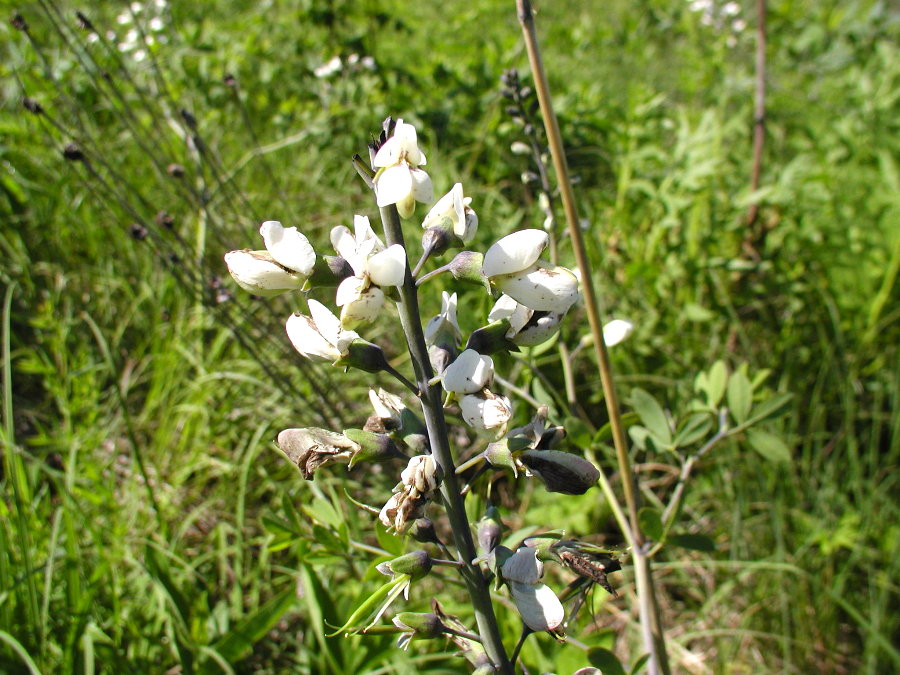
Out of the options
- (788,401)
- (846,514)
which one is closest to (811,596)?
(846,514)

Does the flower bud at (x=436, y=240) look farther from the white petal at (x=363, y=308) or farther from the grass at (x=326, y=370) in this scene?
the grass at (x=326, y=370)

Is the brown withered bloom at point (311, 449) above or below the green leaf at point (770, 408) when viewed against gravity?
above

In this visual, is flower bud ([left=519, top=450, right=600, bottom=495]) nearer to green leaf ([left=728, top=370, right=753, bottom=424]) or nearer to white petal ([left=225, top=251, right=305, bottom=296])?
white petal ([left=225, top=251, right=305, bottom=296])

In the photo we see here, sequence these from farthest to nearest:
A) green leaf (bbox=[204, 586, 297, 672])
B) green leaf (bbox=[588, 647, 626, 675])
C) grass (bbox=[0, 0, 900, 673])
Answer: grass (bbox=[0, 0, 900, 673]) < green leaf (bbox=[204, 586, 297, 672]) < green leaf (bbox=[588, 647, 626, 675])

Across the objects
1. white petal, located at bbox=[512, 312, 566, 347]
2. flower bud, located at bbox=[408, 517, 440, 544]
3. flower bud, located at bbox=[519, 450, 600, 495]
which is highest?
white petal, located at bbox=[512, 312, 566, 347]

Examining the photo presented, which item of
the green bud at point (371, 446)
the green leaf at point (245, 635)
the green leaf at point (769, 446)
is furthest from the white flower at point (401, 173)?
the green leaf at point (245, 635)

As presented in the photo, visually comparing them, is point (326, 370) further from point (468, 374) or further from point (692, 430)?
point (468, 374)

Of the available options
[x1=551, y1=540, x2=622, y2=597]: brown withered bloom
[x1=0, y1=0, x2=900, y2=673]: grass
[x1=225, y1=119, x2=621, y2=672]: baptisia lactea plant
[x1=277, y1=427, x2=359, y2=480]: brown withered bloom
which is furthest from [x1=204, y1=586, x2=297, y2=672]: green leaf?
[x1=551, y1=540, x2=622, y2=597]: brown withered bloom
